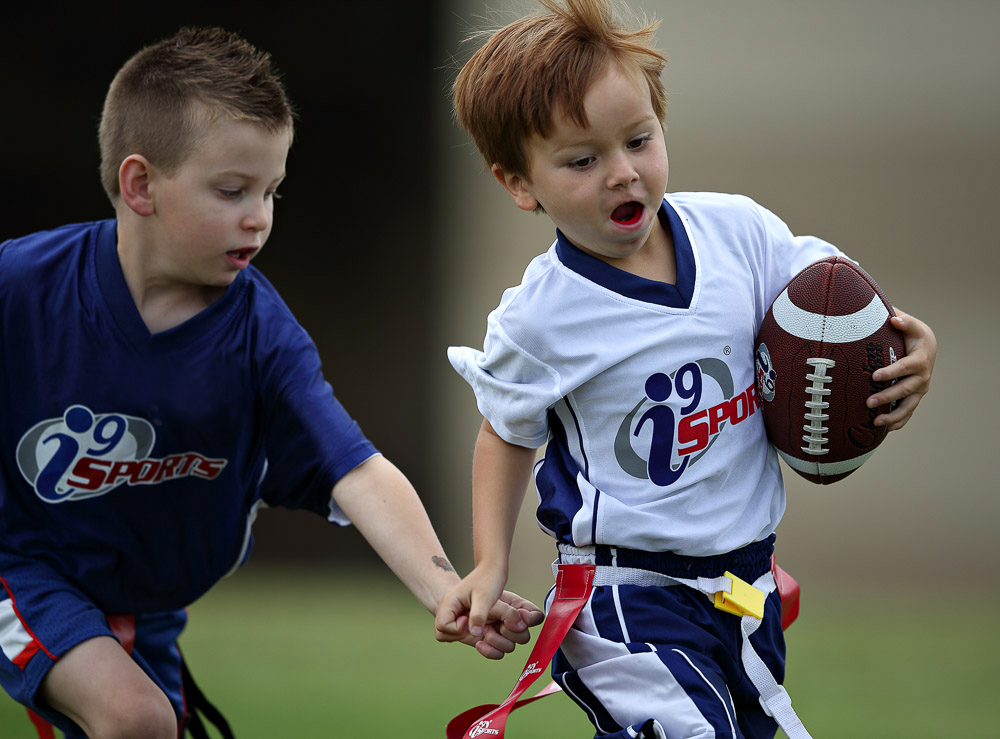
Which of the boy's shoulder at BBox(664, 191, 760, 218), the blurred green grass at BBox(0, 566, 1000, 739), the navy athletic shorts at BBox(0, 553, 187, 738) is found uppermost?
the boy's shoulder at BBox(664, 191, 760, 218)

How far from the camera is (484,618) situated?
2.27 m

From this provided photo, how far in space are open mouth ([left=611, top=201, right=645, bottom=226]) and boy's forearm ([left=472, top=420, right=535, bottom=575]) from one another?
467 millimetres

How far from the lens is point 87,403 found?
266cm

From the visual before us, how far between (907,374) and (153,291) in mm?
1581

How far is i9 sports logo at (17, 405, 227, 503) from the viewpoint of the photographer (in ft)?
8.75

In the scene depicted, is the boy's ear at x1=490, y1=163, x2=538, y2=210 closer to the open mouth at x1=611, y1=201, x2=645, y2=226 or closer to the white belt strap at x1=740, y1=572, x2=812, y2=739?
the open mouth at x1=611, y1=201, x2=645, y2=226

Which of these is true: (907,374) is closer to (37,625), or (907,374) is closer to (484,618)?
(484,618)

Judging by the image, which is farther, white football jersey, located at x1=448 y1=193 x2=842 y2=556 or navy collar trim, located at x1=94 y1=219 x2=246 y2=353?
navy collar trim, located at x1=94 y1=219 x2=246 y2=353

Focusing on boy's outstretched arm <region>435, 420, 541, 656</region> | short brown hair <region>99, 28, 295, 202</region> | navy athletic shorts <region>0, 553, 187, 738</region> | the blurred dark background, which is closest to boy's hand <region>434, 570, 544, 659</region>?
boy's outstretched arm <region>435, 420, 541, 656</region>

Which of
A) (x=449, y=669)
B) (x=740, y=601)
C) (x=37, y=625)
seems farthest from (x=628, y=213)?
(x=449, y=669)

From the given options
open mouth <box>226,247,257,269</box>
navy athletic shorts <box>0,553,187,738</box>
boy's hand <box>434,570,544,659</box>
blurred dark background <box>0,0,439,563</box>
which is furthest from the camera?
blurred dark background <box>0,0,439,563</box>

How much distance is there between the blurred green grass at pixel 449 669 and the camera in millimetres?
4082

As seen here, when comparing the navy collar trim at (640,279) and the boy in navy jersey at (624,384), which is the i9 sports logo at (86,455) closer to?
the boy in navy jersey at (624,384)

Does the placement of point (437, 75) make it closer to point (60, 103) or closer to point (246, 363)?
point (60, 103)
